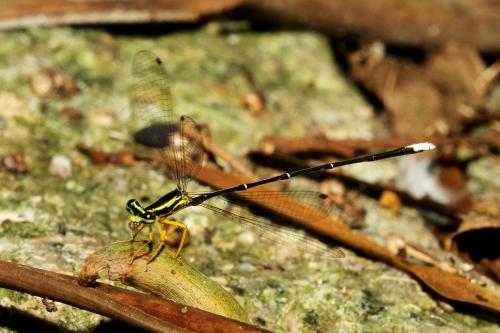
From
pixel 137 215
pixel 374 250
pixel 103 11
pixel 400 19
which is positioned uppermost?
pixel 400 19

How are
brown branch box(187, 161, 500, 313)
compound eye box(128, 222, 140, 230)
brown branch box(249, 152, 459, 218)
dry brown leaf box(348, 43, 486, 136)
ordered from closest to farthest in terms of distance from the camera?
brown branch box(187, 161, 500, 313) < compound eye box(128, 222, 140, 230) < brown branch box(249, 152, 459, 218) < dry brown leaf box(348, 43, 486, 136)

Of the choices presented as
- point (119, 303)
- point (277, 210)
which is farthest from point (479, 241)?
point (119, 303)

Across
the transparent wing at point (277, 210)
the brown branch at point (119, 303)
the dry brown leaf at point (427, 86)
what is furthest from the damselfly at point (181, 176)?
the dry brown leaf at point (427, 86)

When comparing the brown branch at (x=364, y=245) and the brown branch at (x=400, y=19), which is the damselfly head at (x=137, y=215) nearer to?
the brown branch at (x=364, y=245)

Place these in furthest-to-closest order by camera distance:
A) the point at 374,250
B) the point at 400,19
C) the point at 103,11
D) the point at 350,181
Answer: the point at 400,19, the point at 103,11, the point at 350,181, the point at 374,250

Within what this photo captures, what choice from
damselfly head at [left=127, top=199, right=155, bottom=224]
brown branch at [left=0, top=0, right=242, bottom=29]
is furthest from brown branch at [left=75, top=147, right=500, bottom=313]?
brown branch at [left=0, top=0, right=242, bottom=29]

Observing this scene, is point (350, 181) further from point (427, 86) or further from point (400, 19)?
point (400, 19)

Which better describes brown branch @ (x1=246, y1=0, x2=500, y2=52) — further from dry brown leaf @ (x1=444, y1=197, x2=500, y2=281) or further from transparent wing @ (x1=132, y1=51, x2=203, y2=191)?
dry brown leaf @ (x1=444, y1=197, x2=500, y2=281)
